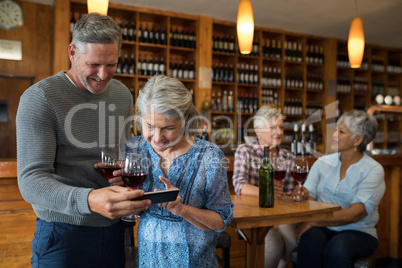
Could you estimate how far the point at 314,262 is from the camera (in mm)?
2248

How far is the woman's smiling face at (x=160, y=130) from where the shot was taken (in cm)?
126

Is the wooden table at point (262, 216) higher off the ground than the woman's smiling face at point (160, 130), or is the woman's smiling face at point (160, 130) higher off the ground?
the woman's smiling face at point (160, 130)

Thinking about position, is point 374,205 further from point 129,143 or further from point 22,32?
point 22,32

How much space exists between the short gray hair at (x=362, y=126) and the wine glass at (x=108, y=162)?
6.18 feet

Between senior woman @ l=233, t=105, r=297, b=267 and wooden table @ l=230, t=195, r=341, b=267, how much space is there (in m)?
0.21

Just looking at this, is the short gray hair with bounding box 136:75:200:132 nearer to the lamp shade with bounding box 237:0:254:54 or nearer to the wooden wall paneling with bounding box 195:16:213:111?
the lamp shade with bounding box 237:0:254:54

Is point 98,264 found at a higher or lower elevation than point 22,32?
lower

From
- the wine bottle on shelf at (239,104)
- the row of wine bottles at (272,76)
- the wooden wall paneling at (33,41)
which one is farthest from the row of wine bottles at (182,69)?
the wooden wall paneling at (33,41)

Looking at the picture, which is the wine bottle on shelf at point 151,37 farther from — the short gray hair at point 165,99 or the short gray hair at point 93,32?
the short gray hair at point 165,99

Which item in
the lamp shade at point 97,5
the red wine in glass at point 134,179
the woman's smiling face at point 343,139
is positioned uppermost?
the lamp shade at point 97,5

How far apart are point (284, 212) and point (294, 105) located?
5.01 metres

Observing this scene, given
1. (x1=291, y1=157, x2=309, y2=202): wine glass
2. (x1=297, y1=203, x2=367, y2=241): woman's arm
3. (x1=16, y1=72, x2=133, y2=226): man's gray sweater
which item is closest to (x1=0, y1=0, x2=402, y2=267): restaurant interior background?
(x1=297, y1=203, x2=367, y2=241): woman's arm

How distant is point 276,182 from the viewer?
2303 mm

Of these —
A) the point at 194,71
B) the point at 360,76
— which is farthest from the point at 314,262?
the point at 360,76
